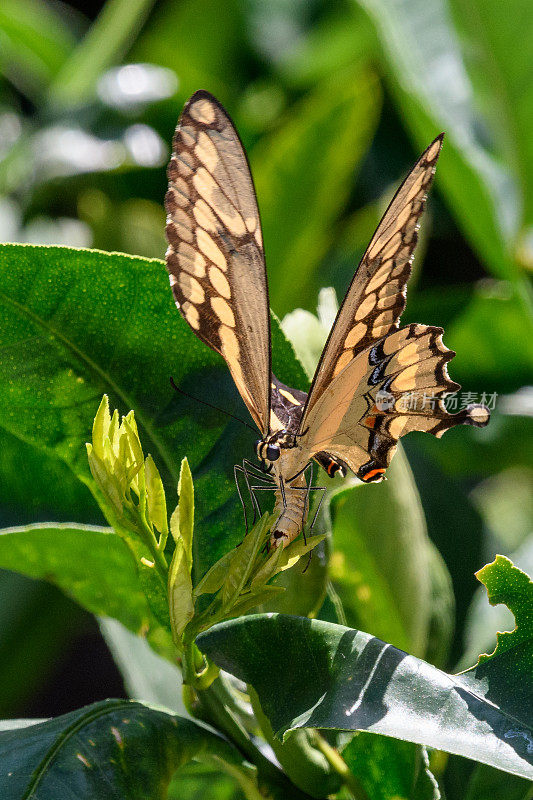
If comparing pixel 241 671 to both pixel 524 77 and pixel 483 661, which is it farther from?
pixel 524 77

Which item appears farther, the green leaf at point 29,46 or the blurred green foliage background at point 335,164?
the green leaf at point 29,46

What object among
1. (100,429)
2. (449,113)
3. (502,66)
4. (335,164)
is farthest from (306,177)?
(100,429)

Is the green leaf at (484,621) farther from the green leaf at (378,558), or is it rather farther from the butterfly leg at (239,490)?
the butterfly leg at (239,490)

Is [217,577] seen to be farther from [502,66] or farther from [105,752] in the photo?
[502,66]

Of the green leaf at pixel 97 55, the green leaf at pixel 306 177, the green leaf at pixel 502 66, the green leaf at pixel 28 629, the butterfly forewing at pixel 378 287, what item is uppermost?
the green leaf at pixel 97 55

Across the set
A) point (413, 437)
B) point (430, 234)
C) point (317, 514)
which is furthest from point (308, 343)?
point (430, 234)

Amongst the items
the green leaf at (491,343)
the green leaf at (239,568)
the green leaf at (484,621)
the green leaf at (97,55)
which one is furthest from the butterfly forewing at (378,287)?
the green leaf at (97,55)

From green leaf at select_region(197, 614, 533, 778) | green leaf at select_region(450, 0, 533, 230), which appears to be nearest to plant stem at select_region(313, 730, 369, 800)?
green leaf at select_region(197, 614, 533, 778)
